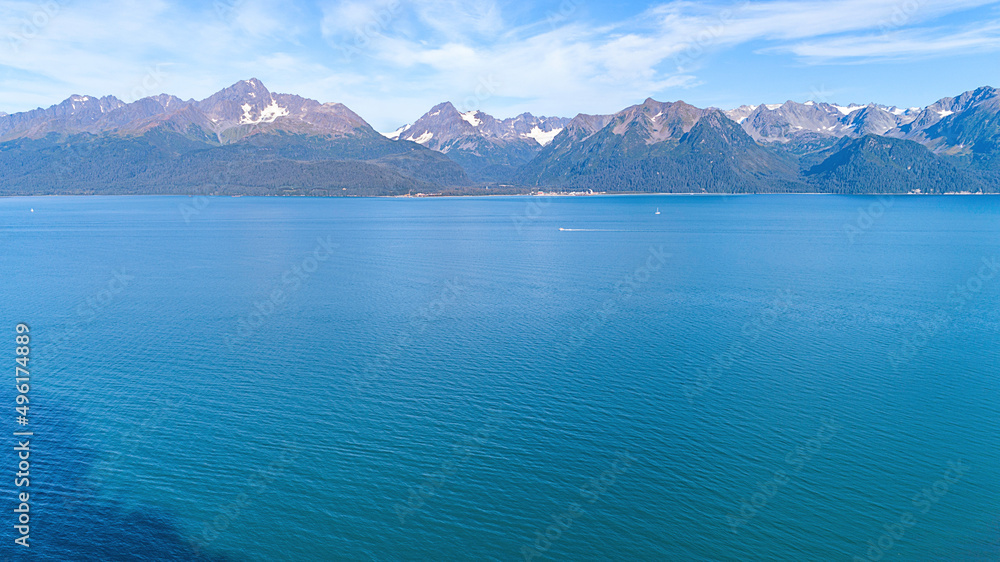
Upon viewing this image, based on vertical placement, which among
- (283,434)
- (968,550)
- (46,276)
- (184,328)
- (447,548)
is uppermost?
(46,276)

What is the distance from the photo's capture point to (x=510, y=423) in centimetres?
5275

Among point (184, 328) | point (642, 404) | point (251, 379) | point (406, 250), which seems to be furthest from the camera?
point (406, 250)

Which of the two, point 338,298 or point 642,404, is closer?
point 642,404

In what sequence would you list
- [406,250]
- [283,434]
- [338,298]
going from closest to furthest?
[283,434], [338,298], [406,250]

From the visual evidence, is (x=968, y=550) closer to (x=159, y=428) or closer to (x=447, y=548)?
(x=447, y=548)

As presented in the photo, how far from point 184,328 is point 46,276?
6480 centimetres

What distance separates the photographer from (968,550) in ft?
120

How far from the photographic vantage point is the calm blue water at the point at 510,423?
127 feet

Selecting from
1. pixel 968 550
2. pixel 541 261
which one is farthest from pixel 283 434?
pixel 541 261

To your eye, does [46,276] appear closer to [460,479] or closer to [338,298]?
[338,298]

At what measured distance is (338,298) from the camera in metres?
Answer: 104

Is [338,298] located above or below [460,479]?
above

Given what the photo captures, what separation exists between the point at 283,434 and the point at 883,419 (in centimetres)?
5336

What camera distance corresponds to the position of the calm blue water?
38625mm
